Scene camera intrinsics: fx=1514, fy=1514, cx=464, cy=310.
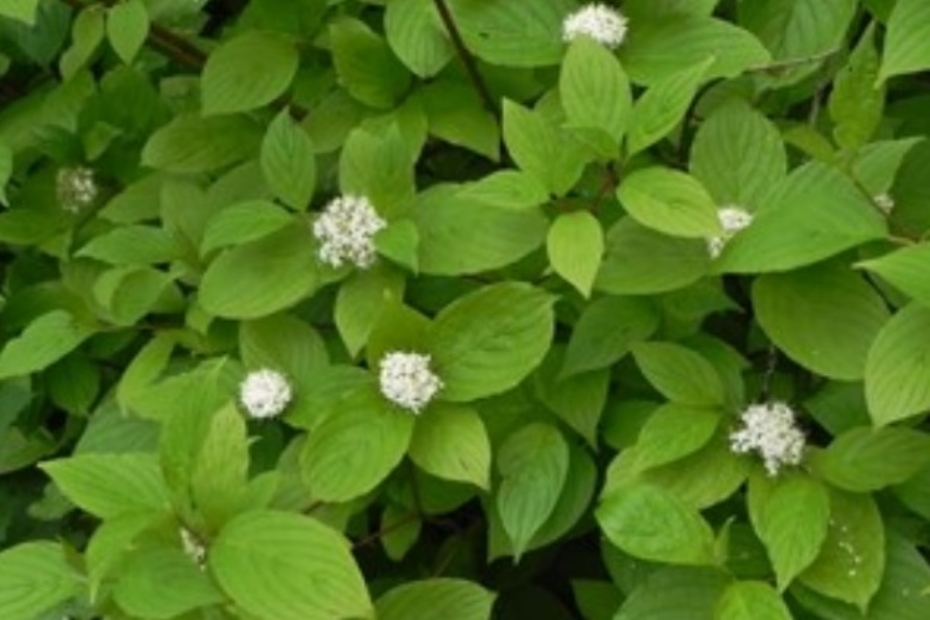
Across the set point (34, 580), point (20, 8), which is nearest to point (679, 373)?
point (34, 580)

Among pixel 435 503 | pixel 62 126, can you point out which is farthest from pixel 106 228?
pixel 435 503

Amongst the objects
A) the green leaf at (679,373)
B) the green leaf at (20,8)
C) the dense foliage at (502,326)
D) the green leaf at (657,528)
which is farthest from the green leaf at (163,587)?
the green leaf at (20,8)

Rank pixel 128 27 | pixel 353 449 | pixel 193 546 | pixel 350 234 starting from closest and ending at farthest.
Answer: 1. pixel 193 546
2. pixel 353 449
3. pixel 350 234
4. pixel 128 27

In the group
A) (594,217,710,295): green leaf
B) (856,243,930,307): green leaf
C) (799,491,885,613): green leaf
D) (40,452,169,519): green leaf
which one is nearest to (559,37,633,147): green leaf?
(594,217,710,295): green leaf

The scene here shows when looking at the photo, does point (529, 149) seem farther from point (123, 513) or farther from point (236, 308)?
point (123, 513)

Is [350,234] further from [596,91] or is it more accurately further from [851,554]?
[851,554]
